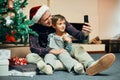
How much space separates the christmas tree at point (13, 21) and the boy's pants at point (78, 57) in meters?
0.14

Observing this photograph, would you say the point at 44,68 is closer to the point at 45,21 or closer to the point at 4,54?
the point at 4,54

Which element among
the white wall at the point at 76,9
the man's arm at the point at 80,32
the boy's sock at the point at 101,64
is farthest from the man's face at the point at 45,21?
the white wall at the point at 76,9

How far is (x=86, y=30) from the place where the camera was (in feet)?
6.05

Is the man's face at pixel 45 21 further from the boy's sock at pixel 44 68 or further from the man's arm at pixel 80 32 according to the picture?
the boy's sock at pixel 44 68

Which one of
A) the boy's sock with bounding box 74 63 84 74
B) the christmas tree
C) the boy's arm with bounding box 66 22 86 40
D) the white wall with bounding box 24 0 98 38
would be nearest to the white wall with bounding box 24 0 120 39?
the white wall with bounding box 24 0 98 38

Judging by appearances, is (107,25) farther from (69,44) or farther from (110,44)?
(69,44)

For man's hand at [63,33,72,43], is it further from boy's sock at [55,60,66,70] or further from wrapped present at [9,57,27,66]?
wrapped present at [9,57,27,66]

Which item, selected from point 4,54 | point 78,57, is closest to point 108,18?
point 78,57

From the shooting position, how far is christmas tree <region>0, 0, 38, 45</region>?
1714 mm

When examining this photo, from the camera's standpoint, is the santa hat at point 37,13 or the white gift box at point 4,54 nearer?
the white gift box at point 4,54

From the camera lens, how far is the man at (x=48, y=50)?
161 cm

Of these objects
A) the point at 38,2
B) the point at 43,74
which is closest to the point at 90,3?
the point at 38,2

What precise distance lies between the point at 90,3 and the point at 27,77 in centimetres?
280

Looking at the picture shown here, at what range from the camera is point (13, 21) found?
171 cm
